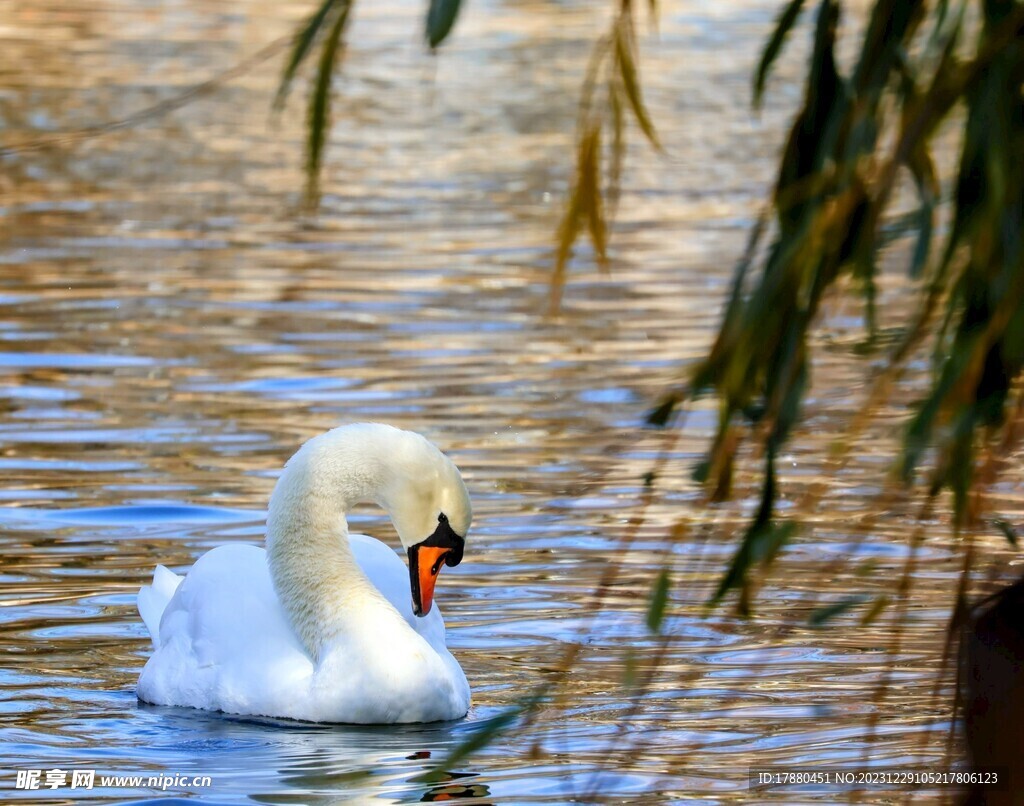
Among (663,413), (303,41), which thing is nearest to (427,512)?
(663,413)

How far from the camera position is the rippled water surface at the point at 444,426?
5.74 meters

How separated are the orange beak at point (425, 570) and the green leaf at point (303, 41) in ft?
12.5

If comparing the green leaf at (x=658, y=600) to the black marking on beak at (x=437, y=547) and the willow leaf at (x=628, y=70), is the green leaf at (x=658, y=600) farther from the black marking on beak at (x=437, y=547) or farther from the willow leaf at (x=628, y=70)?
the black marking on beak at (x=437, y=547)

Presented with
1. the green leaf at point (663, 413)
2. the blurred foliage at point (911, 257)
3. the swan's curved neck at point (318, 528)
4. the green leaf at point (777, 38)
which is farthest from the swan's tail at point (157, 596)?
the green leaf at point (663, 413)

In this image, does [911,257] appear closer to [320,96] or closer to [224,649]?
[320,96]

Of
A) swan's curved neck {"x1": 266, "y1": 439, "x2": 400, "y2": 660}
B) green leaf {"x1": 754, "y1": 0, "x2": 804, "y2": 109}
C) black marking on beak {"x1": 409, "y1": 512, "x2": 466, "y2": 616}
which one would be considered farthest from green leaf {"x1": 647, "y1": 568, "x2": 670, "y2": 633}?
swan's curved neck {"x1": 266, "y1": 439, "x2": 400, "y2": 660}

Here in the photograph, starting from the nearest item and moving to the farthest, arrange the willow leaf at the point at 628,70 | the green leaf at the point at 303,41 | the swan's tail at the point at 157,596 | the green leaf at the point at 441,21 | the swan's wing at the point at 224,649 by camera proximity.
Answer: the green leaf at the point at 441,21 < the green leaf at the point at 303,41 < the willow leaf at the point at 628,70 < the swan's wing at the point at 224,649 < the swan's tail at the point at 157,596

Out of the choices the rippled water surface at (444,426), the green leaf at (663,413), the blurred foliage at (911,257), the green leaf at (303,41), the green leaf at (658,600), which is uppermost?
the green leaf at (303,41)

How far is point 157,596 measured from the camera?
7.33 m

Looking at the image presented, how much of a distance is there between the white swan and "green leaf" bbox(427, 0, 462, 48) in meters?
3.80

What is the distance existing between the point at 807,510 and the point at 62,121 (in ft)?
62.7

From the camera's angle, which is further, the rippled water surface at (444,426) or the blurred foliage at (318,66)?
the rippled water surface at (444,426)

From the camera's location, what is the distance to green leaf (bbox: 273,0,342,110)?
2844 millimetres

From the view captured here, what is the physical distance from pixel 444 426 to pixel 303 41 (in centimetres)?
751
